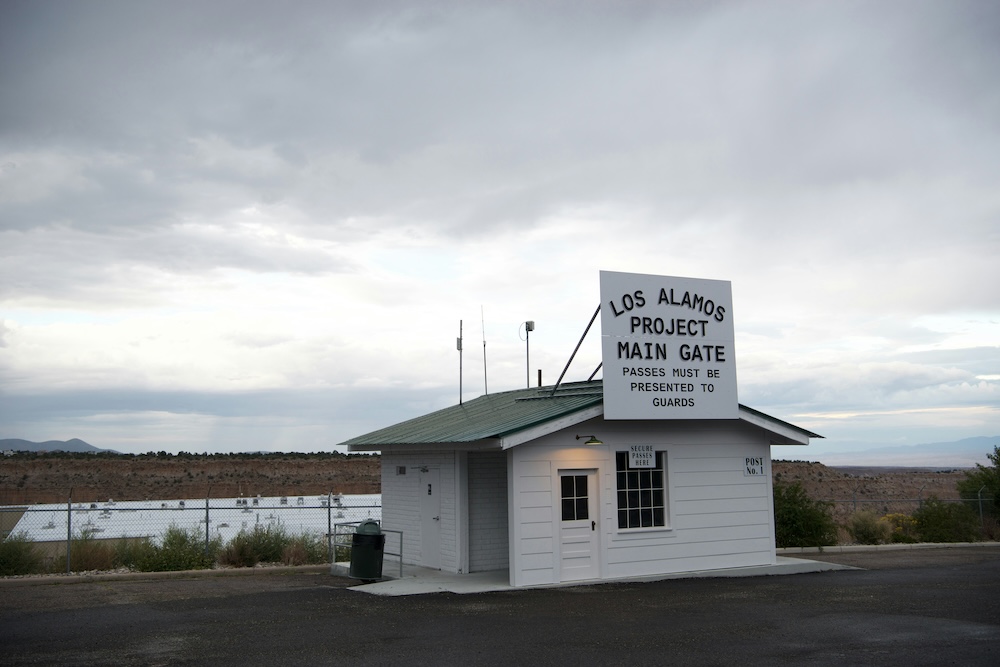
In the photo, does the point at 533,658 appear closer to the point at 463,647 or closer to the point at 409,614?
the point at 463,647

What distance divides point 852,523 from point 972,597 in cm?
1047

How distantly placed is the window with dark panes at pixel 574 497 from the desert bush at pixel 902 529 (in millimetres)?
12049

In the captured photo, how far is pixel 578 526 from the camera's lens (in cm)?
1695

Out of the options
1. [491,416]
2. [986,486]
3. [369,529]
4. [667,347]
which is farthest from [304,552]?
[986,486]

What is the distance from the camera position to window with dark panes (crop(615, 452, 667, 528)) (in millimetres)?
17672

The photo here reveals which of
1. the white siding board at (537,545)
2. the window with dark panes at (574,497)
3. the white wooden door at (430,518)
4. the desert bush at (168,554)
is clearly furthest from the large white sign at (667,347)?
the desert bush at (168,554)

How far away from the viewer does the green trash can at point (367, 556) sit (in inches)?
680

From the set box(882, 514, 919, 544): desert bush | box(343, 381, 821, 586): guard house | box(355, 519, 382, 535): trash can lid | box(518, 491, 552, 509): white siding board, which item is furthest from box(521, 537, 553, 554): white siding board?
box(882, 514, 919, 544): desert bush

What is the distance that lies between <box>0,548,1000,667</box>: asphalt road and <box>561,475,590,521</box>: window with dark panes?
1.46m

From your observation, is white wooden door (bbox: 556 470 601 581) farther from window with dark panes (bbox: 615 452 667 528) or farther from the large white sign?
the large white sign

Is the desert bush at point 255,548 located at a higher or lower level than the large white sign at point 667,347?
lower

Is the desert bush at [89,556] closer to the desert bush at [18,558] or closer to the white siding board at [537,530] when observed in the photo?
the desert bush at [18,558]

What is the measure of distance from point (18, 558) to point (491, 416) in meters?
10.4

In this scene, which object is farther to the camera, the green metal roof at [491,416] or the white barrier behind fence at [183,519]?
the white barrier behind fence at [183,519]
